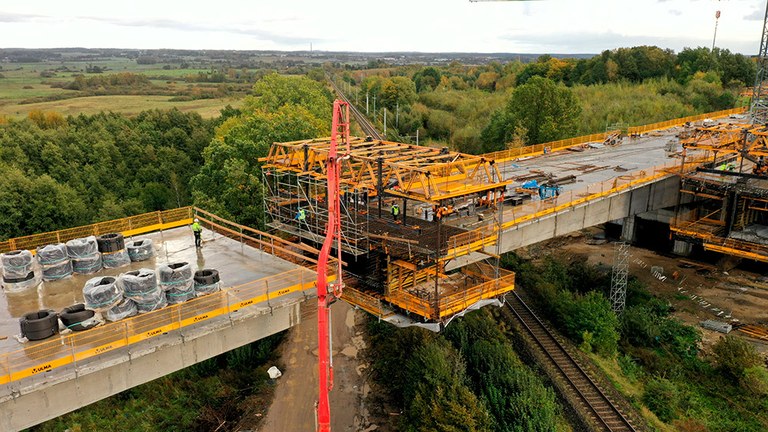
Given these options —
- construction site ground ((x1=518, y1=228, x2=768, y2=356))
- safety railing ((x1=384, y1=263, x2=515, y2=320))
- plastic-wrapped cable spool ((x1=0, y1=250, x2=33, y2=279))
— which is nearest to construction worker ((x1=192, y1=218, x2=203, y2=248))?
plastic-wrapped cable spool ((x1=0, y1=250, x2=33, y2=279))

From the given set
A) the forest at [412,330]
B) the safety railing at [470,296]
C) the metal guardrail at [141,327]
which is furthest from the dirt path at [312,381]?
the safety railing at [470,296]

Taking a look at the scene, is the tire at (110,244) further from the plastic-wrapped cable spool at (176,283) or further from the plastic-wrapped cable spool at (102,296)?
the plastic-wrapped cable spool at (176,283)

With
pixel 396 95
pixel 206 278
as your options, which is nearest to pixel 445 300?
pixel 206 278

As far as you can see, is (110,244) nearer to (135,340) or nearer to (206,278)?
(206,278)

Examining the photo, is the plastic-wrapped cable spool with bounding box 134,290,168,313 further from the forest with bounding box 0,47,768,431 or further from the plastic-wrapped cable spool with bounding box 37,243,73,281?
the forest with bounding box 0,47,768,431

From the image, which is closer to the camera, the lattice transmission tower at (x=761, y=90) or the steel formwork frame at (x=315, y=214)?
the steel formwork frame at (x=315, y=214)

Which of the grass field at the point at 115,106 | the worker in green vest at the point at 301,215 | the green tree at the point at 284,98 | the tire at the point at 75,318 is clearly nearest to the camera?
the tire at the point at 75,318
